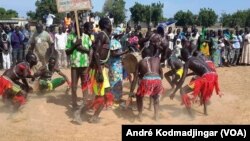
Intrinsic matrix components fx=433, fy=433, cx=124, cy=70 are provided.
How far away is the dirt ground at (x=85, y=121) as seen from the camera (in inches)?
298

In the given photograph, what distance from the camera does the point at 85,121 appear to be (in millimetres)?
8508

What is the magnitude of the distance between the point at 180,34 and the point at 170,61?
20.8ft

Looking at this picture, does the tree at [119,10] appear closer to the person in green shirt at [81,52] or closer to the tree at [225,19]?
the tree at [225,19]

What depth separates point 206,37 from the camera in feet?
54.9

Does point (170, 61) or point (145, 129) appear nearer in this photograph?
point (145, 129)

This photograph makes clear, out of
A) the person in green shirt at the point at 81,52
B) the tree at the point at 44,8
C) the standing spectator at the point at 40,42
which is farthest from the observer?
the tree at the point at 44,8

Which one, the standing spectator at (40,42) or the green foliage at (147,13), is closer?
the standing spectator at (40,42)

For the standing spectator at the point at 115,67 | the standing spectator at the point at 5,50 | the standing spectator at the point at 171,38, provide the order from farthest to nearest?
the standing spectator at the point at 171,38 → the standing spectator at the point at 5,50 → the standing spectator at the point at 115,67

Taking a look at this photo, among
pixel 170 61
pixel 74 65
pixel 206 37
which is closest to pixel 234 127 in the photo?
pixel 74 65

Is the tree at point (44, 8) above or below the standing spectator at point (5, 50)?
above

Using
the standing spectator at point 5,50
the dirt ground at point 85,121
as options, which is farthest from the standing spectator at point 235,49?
the standing spectator at point 5,50

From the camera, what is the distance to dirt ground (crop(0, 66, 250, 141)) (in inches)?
298

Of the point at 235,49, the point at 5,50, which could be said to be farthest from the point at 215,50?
the point at 5,50

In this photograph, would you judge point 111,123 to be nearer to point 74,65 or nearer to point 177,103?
point 74,65
